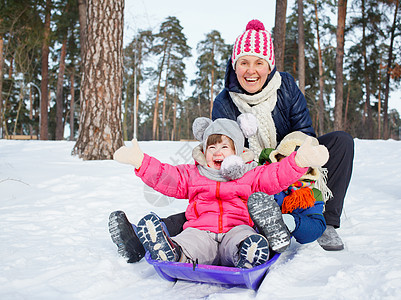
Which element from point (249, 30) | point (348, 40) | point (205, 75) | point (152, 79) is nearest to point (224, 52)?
point (205, 75)

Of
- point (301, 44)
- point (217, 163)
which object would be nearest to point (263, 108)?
point (217, 163)

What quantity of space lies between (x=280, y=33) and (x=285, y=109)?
18.0ft

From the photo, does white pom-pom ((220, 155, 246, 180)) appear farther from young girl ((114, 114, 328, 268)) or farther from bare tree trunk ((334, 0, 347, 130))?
bare tree trunk ((334, 0, 347, 130))

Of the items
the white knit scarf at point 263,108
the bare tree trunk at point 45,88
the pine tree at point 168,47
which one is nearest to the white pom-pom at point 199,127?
the white knit scarf at point 263,108

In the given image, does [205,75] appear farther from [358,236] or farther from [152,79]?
[358,236]

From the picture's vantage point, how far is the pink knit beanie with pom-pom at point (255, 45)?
2.20 m

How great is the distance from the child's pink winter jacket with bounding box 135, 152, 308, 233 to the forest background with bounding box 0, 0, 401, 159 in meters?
3.24

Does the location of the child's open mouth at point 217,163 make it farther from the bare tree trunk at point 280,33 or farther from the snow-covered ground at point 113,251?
the bare tree trunk at point 280,33

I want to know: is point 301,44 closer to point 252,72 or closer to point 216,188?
point 252,72

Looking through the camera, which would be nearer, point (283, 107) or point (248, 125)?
point (248, 125)

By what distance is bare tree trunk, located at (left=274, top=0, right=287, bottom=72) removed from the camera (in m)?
7.11

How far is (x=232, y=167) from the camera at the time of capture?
1.73m

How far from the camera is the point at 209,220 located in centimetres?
177

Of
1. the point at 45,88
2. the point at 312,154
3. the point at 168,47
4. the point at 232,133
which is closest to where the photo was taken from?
the point at 312,154
